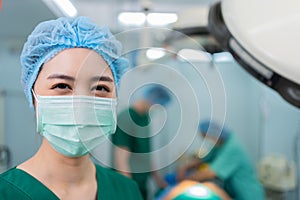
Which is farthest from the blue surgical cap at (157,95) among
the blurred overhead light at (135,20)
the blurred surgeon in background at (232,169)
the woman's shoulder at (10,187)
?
the blurred surgeon in background at (232,169)

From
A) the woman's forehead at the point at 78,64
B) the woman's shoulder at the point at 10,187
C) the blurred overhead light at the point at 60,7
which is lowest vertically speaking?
the woman's shoulder at the point at 10,187

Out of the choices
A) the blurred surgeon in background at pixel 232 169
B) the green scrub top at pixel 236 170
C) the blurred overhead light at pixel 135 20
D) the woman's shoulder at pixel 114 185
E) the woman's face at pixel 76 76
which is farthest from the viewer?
the green scrub top at pixel 236 170

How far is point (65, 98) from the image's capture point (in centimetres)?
60

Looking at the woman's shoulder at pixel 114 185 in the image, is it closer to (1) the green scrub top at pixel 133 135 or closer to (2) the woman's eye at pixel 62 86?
(1) the green scrub top at pixel 133 135

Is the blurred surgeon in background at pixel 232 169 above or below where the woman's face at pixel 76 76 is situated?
below

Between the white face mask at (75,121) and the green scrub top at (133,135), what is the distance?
0.02 metres

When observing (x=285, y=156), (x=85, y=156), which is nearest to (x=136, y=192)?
(x=85, y=156)

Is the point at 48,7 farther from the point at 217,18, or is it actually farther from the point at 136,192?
the point at 136,192

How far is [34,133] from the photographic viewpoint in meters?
0.65

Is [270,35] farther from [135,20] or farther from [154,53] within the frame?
[135,20]

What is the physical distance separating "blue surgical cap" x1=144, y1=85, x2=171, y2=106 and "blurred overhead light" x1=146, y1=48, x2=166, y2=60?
5 cm

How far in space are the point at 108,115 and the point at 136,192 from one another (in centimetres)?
26

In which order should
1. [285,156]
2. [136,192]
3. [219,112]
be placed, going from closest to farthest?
[219,112] → [136,192] → [285,156]

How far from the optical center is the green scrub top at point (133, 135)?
636 millimetres
